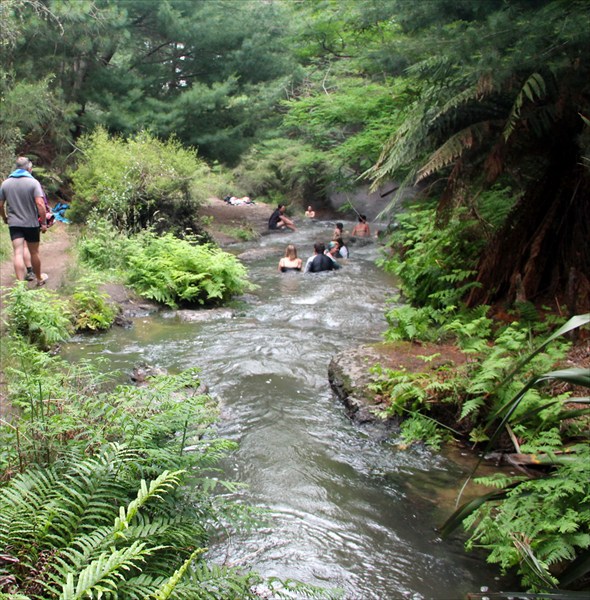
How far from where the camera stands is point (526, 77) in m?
6.23

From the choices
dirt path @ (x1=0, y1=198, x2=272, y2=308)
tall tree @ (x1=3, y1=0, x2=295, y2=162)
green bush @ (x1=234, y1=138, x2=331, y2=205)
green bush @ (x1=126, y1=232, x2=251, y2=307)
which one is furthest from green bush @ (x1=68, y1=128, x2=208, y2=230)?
green bush @ (x1=234, y1=138, x2=331, y2=205)

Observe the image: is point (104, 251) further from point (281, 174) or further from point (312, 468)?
point (281, 174)

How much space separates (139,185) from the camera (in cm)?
1517

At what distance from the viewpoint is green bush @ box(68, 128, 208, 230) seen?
14.8 meters

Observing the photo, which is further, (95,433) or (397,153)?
(397,153)

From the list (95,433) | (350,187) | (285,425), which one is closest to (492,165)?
(285,425)

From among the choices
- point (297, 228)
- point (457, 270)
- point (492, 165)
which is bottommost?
point (297, 228)

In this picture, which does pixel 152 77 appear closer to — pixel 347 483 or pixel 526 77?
pixel 526 77

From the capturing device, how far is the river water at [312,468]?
3.91 metres

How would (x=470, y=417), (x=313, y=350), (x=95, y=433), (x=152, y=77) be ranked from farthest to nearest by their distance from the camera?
(x=152, y=77), (x=313, y=350), (x=470, y=417), (x=95, y=433)

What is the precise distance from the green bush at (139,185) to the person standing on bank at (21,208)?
14.8 feet

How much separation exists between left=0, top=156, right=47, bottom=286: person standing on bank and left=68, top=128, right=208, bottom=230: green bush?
14.8 ft

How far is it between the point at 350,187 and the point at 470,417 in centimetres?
1376

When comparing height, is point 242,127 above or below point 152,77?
below
